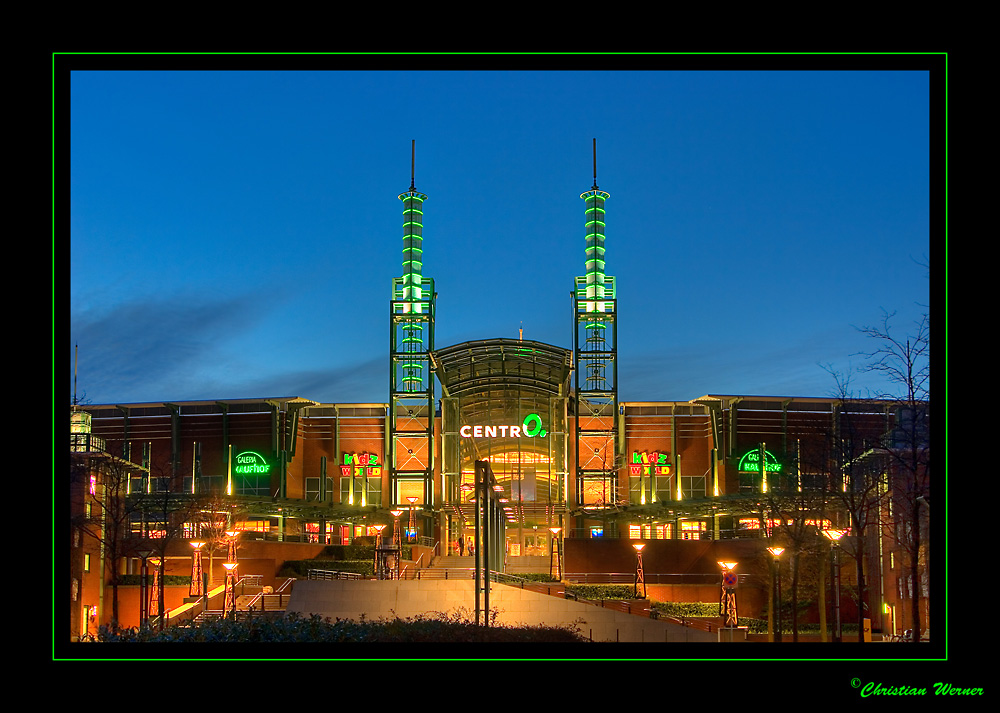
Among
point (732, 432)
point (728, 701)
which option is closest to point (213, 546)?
point (732, 432)

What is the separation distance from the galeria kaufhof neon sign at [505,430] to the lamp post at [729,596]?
3646 centimetres

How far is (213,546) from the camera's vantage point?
187 feet

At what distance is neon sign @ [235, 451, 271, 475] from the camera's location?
79.4 metres

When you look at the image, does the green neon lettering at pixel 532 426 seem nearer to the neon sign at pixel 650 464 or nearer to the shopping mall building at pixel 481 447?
the shopping mall building at pixel 481 447

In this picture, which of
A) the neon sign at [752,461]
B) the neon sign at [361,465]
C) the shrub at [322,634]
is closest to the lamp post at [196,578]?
the shrub at [322,634]

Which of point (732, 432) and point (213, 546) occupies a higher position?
point (732, 432)

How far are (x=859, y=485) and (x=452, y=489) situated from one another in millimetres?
40195

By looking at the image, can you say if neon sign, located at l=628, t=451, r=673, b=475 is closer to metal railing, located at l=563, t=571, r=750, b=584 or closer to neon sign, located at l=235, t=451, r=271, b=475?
metal railing, located at l=563, t=571, r=750, b=584

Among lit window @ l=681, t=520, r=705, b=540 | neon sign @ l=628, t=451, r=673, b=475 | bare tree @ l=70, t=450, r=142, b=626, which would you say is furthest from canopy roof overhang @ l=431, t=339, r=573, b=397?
bare tree @ l=70, t=450, r=142, b=626

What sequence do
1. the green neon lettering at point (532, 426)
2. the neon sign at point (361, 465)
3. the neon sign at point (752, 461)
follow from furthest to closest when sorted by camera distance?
the neon sign at point (361, 465), the neon sign at point (752, 461), the green neon lettering at point (532, 426)

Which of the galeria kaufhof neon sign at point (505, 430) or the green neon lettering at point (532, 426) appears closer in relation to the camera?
the galeria kaufhof neon sign at point (505, 430)

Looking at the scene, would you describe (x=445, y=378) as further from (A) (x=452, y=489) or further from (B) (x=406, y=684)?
(B) (x=406, y=684)

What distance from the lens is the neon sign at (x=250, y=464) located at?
261ft
